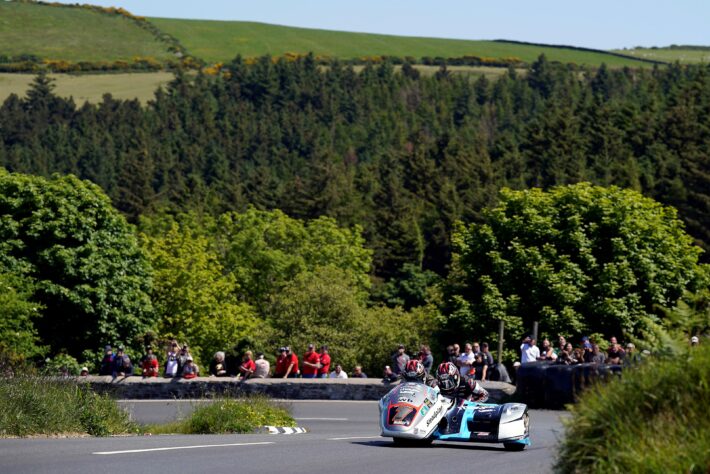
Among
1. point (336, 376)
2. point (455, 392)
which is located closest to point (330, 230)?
point (336, 376)

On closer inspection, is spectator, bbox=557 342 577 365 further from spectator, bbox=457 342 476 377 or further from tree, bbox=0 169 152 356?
tree, bbox=0 169 152 356

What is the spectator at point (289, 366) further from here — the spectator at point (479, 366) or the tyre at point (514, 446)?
the tyre at point (514, 446)

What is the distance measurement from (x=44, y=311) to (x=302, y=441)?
114ft

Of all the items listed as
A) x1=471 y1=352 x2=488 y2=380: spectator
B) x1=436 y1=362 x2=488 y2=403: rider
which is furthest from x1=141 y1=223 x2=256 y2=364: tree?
x1=436 y1=362 x2=488 y2=403: rider

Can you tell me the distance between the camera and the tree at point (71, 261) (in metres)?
52.7

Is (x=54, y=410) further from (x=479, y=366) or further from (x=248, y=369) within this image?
(x=479, y=366)

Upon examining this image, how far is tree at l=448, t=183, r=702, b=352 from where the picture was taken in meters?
56.9

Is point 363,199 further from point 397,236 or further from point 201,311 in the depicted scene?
point 201,311

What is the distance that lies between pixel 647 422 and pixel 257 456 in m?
6.44

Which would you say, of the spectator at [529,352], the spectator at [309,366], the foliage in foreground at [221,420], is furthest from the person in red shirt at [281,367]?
the foliage in foreground at [221,420]

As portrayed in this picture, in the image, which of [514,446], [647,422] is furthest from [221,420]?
[647,422]

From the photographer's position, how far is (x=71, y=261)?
53.0 m

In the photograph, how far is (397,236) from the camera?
387 ft

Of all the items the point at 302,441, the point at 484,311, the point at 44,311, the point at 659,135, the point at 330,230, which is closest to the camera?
the point at 302,441
